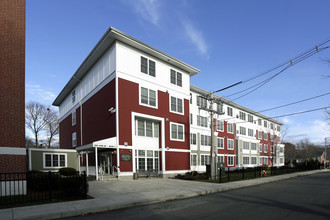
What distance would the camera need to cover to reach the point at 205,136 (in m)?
39.1

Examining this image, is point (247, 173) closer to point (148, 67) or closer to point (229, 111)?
point (229, 111)

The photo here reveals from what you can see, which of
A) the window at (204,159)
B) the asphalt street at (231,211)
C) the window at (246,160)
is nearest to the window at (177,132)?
the window at (204,159)

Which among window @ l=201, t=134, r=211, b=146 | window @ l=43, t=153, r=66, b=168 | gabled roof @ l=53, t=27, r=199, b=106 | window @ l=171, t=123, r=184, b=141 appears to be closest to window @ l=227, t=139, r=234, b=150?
window @ l=201, t=134, r=211, b=146

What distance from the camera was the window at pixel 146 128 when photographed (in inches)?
990

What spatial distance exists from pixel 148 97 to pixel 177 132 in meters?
5.78

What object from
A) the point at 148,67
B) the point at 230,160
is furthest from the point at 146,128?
the point at 230,160

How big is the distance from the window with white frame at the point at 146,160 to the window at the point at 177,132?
299cm

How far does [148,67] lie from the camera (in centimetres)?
2642

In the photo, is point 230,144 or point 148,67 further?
point 230,144

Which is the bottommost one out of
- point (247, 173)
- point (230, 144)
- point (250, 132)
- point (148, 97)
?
point (247, 173)

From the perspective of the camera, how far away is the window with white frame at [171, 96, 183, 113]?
28786 millimetres

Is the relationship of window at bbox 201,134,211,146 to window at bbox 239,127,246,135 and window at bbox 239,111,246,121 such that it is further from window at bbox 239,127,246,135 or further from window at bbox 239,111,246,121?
window at bbox 239,111,246,121

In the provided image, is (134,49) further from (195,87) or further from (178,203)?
(178,203)

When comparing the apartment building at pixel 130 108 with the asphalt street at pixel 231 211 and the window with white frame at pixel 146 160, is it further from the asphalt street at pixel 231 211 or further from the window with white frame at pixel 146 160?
the asphalt street at pixel 231 211
